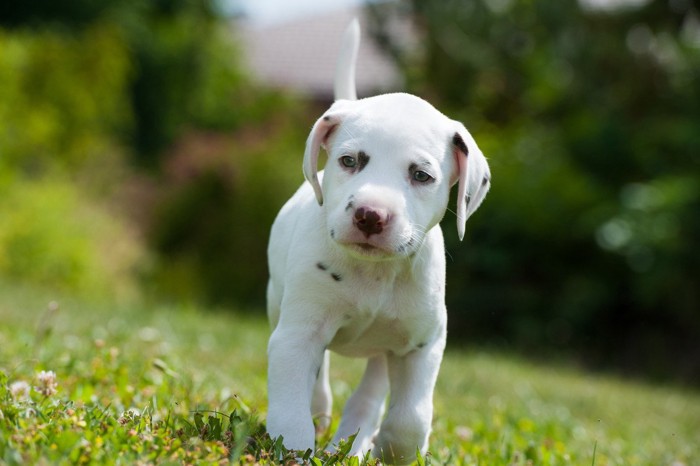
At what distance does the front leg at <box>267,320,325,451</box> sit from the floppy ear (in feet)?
2.30

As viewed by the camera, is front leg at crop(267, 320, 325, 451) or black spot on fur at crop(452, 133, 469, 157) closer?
front leg at crop(267, 320, 325, 451)

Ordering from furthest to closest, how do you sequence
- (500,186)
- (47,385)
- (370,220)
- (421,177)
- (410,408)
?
1. (500,186)
2. (410,408)
3. (47,385)
4. (421,177)
5. (370,220)

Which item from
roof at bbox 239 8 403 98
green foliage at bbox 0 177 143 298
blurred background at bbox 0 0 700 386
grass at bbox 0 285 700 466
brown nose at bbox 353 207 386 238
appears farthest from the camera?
roof at bbox 239 8 403 98

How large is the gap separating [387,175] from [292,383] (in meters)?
0.81

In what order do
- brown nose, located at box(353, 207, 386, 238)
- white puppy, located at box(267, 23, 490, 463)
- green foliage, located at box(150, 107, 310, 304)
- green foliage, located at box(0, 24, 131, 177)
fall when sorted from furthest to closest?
green foliage, located at box(0, 24, 131, 177), green foliage, located at box(150, 107, 310, 304), white puppy, located at box(267, 23, 490, 463), brown nose, located at box(353, 207, 386, 238)

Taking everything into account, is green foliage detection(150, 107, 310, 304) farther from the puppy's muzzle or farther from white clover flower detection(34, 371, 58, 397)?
the puppy's muzzle

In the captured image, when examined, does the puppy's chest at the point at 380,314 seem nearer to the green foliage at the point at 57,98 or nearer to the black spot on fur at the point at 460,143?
the black spot on fur at the point at 460,143

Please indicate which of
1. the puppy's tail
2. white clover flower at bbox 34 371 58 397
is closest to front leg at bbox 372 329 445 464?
white clover flower at bbox 34 371 58 397

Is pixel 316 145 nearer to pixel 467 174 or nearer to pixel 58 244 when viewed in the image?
pixel 467 174

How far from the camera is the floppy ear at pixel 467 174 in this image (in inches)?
145

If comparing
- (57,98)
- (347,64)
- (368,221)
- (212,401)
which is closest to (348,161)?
(368,221)

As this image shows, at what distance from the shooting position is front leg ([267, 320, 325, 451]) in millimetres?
3469

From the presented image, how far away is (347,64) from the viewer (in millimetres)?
4629

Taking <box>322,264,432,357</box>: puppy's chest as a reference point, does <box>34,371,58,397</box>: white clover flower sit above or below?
below
